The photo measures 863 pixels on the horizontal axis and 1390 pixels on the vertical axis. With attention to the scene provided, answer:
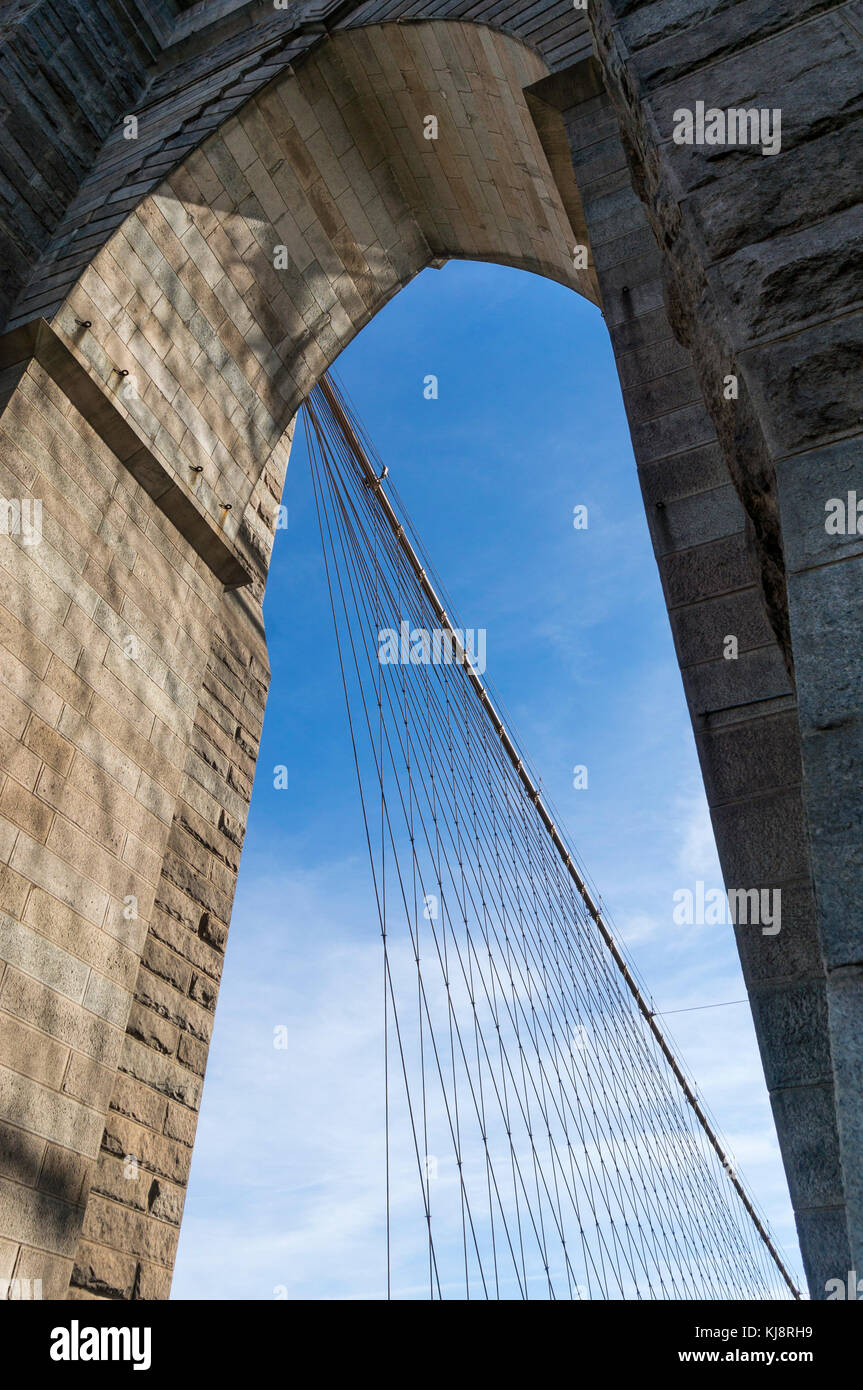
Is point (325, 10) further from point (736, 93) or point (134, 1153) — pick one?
point (134, 1153)

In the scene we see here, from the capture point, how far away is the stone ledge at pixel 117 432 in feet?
13.5

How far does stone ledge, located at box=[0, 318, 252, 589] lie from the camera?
411 cm

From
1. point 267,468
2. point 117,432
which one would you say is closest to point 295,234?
point 267,468

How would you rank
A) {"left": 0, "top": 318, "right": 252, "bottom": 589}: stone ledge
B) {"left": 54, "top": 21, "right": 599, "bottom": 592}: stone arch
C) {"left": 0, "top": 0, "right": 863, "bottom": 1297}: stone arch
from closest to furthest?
{"left": 0, "top": 0, "right": 863, "bottom": 1297}: stone arch < {"left": 0, "top": 318, "right": 252, "bottom": 589}: stone ledge < {"left": 54, "top": 21, "right": 599, "bottom": 592}: stone arch

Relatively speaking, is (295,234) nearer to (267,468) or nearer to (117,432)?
(267,468)

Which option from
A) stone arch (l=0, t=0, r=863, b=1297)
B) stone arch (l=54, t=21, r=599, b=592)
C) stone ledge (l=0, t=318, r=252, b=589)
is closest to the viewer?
stone arch (l=0, t=0, r=863, b=1297)

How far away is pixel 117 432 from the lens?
451 centimetres

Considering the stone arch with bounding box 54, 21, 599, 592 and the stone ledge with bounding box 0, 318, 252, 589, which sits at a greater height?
the stone arch with bounding box 54, 21, 599, 592

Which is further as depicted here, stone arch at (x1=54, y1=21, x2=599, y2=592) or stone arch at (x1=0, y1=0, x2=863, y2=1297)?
stone arch at (x1=54, y1=21, x2=599, y2=592)

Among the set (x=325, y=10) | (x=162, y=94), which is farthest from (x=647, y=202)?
(x=162, y=94)

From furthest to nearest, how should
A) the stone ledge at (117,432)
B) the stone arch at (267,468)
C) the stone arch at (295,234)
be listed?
the stone arch at (295,234) → the stone ledge at (117,432) → the stone arch at (267,468)

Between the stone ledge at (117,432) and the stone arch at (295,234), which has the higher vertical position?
the stone arch at (295,234)

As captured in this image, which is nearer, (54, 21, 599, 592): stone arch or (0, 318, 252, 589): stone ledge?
(0, 318, 252, 589): stone ledge
